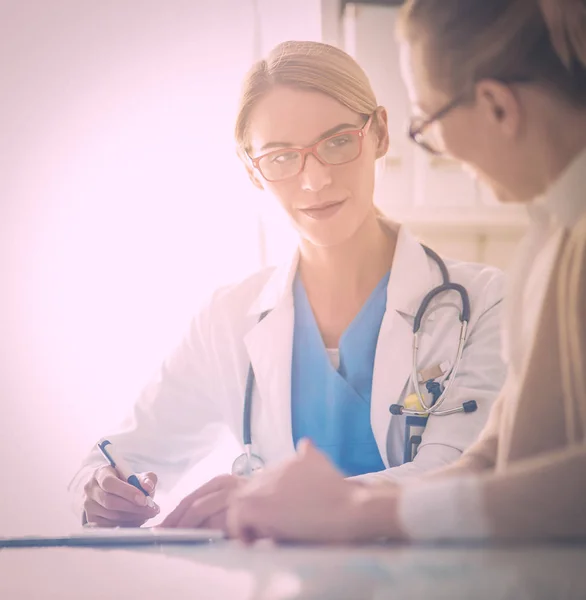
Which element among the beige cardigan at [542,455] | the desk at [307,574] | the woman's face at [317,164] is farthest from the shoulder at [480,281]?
the desk at [307,574]

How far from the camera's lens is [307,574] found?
493 mm

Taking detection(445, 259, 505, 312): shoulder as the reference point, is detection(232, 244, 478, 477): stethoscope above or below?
below

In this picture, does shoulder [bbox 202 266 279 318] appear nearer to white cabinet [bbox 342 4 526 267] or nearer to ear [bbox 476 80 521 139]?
white cabinet [bbox 342 4 526 267]

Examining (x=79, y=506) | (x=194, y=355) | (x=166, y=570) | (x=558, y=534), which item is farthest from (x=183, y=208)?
(x=558, y=534)

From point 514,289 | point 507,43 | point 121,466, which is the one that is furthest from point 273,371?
point 507,43

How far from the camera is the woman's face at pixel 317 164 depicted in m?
0.75

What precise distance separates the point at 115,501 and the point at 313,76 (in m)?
0.56

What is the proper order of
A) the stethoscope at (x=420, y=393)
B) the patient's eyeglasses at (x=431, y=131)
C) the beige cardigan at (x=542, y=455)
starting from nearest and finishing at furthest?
1. the beige cardigan at (x=542, y=455)
2. the patient's eyeglasses at (x=431, y=131)
3. the stethoscope at (x=420, y=393)

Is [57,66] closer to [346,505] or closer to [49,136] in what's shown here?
[49,136]

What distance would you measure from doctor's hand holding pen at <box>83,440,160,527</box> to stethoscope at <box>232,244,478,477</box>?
0.37 feet

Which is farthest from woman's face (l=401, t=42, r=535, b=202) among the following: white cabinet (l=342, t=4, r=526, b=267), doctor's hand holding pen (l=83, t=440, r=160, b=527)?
doctor's hand holding pen (l=83, t=440, r=160, b=527)

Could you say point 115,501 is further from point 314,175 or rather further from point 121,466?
point 314,175

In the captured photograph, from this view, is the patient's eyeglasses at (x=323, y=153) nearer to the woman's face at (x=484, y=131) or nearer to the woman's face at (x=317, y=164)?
the woman's face at (x=317, y=164)

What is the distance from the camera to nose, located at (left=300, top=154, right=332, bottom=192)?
2.47 feet
